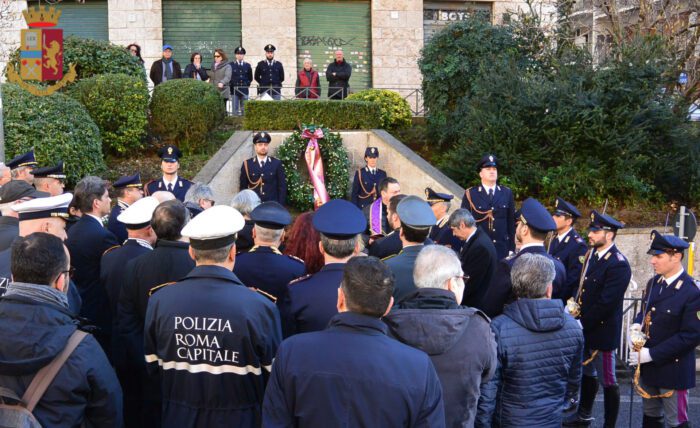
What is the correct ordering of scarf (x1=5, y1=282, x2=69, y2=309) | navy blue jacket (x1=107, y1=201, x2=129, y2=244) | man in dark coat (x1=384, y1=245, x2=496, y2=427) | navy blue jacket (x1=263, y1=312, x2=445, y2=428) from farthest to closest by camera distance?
navy blue jacket (x1=107, y1=201, x2=129, y2=244) < man in dark coat (x1=384, y1=245, x2=496, y2=427) < scarf (x1=5, y1=282, x2=69, y2=309) < navy blue jacket (x1=263, y1=312, x2=445, y2=428)

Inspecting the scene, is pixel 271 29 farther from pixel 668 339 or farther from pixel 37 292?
pixel 37 292

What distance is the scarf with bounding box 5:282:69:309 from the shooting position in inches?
151

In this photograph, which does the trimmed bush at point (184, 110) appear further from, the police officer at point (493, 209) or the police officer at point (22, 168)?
the police officer at point (493, 209)

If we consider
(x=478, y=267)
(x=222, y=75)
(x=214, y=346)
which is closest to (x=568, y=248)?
(x=478, y=267)

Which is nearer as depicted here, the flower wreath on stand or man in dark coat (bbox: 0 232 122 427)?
man in dark coat (bbox: 0 232 122 427)

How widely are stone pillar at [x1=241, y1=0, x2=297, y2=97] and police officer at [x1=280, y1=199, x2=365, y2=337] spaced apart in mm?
19918

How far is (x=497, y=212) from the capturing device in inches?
435

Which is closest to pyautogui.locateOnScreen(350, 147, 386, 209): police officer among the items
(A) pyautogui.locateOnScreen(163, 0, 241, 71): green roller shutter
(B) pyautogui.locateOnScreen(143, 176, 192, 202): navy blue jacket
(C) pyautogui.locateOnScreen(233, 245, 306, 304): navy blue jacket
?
(B) pyautogui.locateOnScreen(143, 176, 192, 202): navy blue jacket

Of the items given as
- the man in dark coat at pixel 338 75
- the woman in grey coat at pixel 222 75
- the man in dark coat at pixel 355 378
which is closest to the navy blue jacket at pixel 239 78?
the woman in grey coat at pixel 222 75

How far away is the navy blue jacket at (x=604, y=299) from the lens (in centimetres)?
714

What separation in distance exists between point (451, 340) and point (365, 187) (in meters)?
9.79

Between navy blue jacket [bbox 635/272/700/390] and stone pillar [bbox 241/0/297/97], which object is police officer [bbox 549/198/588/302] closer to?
navy blue jacket [bbox 635/272/700/390]

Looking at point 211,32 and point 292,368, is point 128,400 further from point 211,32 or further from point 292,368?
point 211,32

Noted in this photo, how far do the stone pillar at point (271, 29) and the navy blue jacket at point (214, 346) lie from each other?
20422 millimetres
